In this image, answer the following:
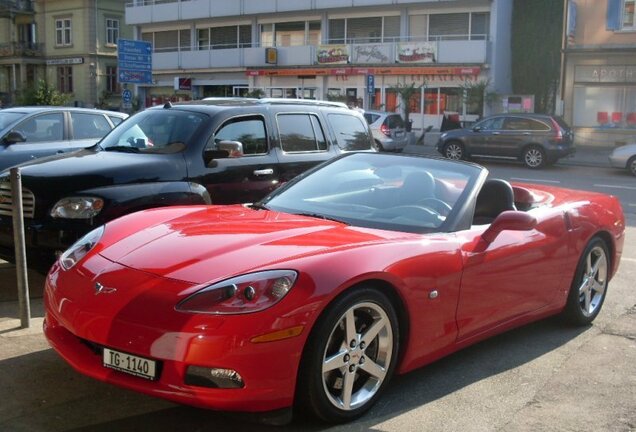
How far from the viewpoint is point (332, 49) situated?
36875 millimetres

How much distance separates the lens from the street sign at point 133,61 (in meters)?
25.7

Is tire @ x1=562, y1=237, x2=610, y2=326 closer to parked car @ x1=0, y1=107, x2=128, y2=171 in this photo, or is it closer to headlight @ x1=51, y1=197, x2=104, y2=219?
headlight @ x1=51, y1=197, x2=104, y2=219

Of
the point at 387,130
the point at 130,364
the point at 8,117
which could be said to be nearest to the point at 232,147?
the point at 130,364

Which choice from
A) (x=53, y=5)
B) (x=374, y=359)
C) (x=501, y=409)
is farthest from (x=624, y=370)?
(x=53, y=5)

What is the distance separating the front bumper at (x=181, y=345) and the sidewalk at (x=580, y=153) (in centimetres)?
2128

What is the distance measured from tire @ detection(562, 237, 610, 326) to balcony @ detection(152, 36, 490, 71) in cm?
2806

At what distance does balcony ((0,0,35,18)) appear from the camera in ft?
176

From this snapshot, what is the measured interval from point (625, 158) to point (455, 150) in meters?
5.29

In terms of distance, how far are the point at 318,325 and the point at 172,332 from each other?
0.67 meters

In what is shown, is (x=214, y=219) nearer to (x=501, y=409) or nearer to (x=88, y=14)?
(x=501, y=409)

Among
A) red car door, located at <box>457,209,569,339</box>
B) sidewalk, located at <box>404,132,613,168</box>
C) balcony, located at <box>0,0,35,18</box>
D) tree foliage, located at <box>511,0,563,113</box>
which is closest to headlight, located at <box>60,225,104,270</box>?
red car door, located at <box>457,209,569,339</box>

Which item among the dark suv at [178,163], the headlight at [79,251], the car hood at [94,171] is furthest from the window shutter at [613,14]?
the headlight at [79,251]

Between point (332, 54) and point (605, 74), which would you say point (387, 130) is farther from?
point (332, 54)

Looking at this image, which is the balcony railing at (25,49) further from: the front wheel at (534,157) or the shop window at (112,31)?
the front wheel at (534,157)
